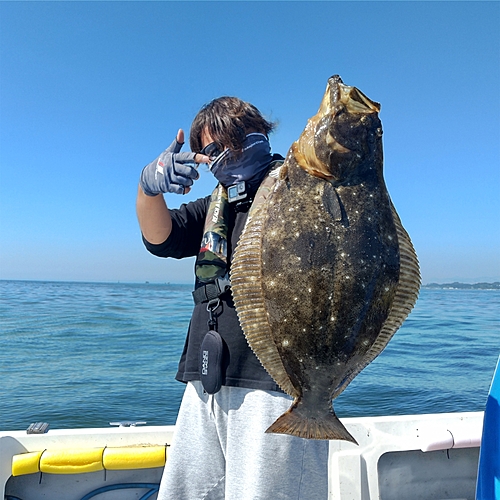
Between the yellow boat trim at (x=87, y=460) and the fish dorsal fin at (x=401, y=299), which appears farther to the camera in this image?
the yellow boat trim at (x=87, y=460)

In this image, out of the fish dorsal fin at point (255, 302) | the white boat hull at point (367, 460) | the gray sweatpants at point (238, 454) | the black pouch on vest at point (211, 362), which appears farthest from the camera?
the white boat hull at point (367, 460)

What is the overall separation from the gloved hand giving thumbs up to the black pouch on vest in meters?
0.71

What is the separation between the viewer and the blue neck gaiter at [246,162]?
2.15 meters

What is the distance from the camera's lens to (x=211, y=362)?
6.82ft

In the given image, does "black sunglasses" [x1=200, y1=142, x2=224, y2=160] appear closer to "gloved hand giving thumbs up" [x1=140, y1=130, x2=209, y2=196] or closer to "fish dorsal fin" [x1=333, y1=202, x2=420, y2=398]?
"gloved hand giving thumbs up" [x1=140, y1=130, x2=209, y2=196]

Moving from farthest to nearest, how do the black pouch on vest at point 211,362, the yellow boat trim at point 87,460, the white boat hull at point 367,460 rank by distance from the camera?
the white boat hull at point 367,460 → the yellow boat trim at point 87,460 → the black pouch on vest at point 211,362

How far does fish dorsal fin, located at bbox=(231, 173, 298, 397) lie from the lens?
66.8 inches

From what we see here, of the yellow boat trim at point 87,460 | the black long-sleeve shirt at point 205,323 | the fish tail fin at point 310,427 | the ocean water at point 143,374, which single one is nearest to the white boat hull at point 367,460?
the yellow boat trim at point 87,460

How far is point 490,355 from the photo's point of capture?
43.0 ft

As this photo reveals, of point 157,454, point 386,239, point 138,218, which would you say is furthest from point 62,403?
point 386,239

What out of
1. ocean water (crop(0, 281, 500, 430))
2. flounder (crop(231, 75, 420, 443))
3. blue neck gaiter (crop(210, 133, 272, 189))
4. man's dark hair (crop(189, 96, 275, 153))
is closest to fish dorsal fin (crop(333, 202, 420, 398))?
flounder (crop(231, 75, 420, 443))

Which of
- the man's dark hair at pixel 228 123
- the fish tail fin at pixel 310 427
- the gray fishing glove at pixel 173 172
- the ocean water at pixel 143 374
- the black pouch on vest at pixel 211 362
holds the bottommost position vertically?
the ocean water at pixel 143 374

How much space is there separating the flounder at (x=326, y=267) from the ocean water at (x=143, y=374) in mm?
6445

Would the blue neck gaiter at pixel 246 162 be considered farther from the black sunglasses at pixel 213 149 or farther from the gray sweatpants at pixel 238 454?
the gray sweatpants at pixel 238 454
